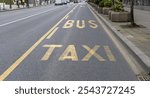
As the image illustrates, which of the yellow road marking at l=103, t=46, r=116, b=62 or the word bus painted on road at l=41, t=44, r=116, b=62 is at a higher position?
the word bus painted on road at l=41, t=44, r=116, b=62

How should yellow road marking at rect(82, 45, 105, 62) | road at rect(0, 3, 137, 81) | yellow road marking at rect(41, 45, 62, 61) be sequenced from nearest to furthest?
road at rect(0, 3, 137, 81) < yellow road marking at rect(82, 45, 105, 62) < yellow road marking at rect(41, 45, 62, 61)

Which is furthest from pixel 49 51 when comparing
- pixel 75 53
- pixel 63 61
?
pixel 63 61

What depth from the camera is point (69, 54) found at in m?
12.2

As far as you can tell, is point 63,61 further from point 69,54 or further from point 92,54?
point 92,54

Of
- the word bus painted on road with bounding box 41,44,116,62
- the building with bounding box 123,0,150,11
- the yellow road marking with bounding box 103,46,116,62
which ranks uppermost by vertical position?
the building with bounding box 123,0,150,11

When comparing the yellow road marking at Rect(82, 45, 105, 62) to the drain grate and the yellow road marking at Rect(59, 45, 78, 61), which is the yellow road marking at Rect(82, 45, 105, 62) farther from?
the drain grate

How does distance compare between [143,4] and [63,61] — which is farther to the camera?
[143,4]

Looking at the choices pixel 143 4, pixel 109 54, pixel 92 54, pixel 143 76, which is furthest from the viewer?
pixel 143 4

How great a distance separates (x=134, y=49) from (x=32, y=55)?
10.9 ft

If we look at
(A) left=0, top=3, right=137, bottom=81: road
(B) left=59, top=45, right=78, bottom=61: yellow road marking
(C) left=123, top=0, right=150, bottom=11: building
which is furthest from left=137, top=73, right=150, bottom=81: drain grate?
(C) left=123, top=0, right=150, bottom=11: building

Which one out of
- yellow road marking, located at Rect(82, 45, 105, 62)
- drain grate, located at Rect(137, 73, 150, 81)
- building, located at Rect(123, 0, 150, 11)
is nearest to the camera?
drain grate, located at Rect(137, 73, 150, 81)

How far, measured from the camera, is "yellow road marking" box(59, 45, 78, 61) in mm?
11398

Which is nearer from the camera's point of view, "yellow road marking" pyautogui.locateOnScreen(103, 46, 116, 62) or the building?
"yellow road marking" pyautogui.locateOnScreen(103, 46, 116, 62)

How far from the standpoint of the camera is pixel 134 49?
12164 mm
